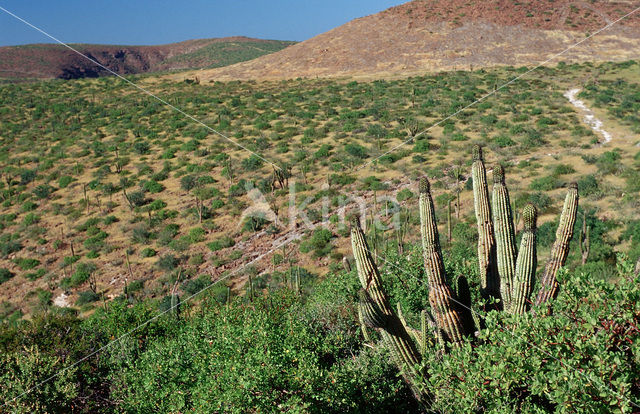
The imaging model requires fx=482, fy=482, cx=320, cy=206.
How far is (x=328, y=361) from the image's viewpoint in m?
10.7

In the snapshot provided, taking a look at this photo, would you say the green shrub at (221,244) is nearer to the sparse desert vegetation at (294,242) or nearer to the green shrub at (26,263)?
the sparse desert vegetation at (294,242)

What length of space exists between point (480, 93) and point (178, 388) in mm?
38212

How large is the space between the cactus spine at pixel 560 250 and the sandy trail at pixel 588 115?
2341 centimetres

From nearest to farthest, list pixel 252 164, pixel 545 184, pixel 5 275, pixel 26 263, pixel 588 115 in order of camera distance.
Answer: pixel 5 275 < pixel 26 263 < pixel 545 184 < pixel 252 164 < pixel 588 115

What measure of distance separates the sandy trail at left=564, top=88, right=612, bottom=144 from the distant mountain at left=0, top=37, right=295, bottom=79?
235 feet

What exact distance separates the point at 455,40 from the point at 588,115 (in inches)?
1244

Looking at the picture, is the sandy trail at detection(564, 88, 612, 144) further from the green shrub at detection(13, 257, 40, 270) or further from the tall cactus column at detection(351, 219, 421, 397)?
the green shrub at detection(13, 257, 40, 270)

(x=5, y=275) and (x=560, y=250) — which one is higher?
(x=560, y=250)

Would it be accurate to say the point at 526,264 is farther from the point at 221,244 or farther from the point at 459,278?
the point at 221,244

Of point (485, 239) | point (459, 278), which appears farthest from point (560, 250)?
point (459, 278)

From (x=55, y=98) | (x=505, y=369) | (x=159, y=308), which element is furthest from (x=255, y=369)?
(x=55, y=98)

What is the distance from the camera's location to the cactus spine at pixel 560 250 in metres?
7.43

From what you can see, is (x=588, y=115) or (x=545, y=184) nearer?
(x=545, y=184)

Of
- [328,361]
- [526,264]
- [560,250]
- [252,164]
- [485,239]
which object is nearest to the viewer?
[560,250]
